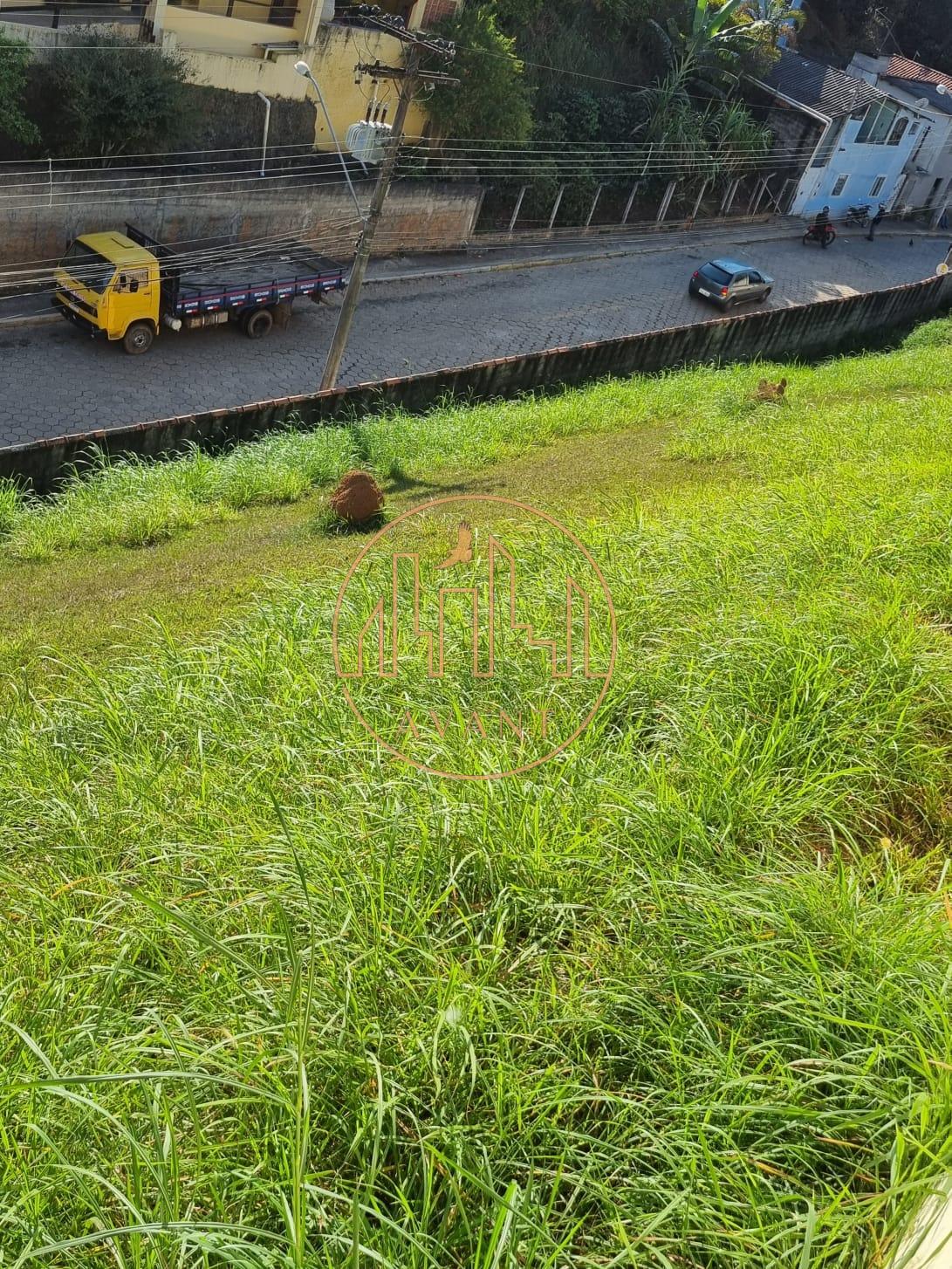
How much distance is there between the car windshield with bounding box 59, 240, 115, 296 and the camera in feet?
51.2

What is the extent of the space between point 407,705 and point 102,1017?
81.6 inches

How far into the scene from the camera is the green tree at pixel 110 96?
56.9 ft

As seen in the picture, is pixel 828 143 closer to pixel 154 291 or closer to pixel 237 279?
pixel 237 279

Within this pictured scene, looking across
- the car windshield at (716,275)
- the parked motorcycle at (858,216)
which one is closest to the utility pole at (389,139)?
the car windshield at (716,275)

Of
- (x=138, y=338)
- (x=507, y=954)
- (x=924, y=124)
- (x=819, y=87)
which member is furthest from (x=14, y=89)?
(x=924, y=124)

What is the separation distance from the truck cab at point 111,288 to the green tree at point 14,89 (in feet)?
7.50

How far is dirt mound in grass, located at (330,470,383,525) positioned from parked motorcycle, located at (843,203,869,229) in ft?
107

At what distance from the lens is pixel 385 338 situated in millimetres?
18875

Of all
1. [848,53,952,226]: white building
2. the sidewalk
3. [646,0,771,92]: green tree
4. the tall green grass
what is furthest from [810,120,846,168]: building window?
the tall green grass

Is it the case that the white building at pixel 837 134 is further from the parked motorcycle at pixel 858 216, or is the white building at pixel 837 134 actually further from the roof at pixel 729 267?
the roof at pixel 729 267

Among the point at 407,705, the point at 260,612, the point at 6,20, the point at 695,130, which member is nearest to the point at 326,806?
the point at 407,705

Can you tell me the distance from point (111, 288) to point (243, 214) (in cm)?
512

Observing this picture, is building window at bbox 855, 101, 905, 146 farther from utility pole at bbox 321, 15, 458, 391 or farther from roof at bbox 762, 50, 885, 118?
utility pole at bbox 321, 15, 458, 391

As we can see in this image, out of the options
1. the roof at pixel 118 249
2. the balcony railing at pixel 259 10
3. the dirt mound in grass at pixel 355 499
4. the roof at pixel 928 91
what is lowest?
the roof at pixel 118 249
